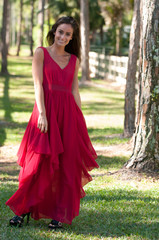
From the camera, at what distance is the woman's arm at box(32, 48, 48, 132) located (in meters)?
3.77

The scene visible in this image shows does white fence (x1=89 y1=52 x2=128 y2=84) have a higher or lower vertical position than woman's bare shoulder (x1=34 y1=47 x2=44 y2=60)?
A: lower

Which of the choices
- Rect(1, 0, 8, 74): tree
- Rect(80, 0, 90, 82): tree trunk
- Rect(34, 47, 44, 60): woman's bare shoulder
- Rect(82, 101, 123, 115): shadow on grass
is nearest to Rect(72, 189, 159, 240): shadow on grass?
Rect(34, 47, 44, 60): woman's bare shoulder

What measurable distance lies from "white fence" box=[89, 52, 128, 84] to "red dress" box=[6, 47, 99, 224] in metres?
16.7

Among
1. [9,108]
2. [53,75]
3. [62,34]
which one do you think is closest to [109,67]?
[9,108]

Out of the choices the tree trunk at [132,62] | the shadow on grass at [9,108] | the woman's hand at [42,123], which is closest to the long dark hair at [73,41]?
the woman's hand at [42,123]

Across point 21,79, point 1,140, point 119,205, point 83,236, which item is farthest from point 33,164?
point 21,79

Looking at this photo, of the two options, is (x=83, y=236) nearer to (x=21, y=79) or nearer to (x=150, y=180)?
(x=150, y=180)

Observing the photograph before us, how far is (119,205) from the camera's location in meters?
4.77

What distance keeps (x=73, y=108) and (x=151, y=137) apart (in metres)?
2.07

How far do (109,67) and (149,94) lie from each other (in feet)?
60.4

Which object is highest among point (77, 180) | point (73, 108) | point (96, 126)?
point (73, 108)

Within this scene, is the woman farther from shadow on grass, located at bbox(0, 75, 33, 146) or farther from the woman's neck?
shadow on grass, located at bbox(0, 75, 33, 146)

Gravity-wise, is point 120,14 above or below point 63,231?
above

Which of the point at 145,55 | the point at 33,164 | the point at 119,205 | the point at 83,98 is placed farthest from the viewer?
the point at 83,98
